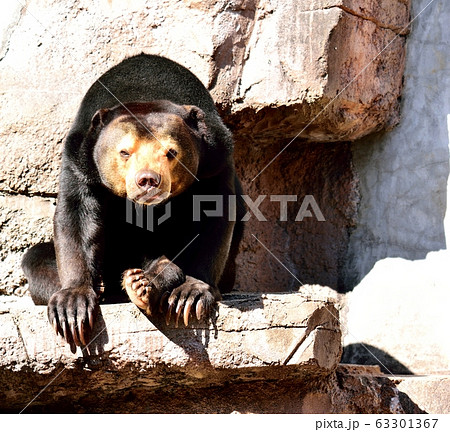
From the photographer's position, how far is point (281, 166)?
6852mm

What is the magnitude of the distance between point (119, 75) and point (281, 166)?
2008 mm

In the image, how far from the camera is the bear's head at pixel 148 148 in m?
4.57

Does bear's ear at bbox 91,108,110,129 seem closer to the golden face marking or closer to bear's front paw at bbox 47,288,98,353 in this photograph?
the golden face marking

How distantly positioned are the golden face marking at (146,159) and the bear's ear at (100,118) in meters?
0.05

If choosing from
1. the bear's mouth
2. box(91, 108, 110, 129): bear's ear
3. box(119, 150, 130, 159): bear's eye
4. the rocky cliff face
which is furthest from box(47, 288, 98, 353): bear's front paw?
the rocky cliff face

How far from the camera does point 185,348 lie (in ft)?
14.4

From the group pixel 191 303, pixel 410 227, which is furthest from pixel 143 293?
pixel 410 227

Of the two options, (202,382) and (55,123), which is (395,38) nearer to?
(55,123)

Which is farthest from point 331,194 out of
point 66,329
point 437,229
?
point 66,329

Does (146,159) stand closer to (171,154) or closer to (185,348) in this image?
(171,154)

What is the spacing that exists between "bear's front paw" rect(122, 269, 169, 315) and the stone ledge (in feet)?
0.34

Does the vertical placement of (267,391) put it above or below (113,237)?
below

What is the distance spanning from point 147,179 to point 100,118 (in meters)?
0.63

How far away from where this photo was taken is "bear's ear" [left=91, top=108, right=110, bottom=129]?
16.0 ft
